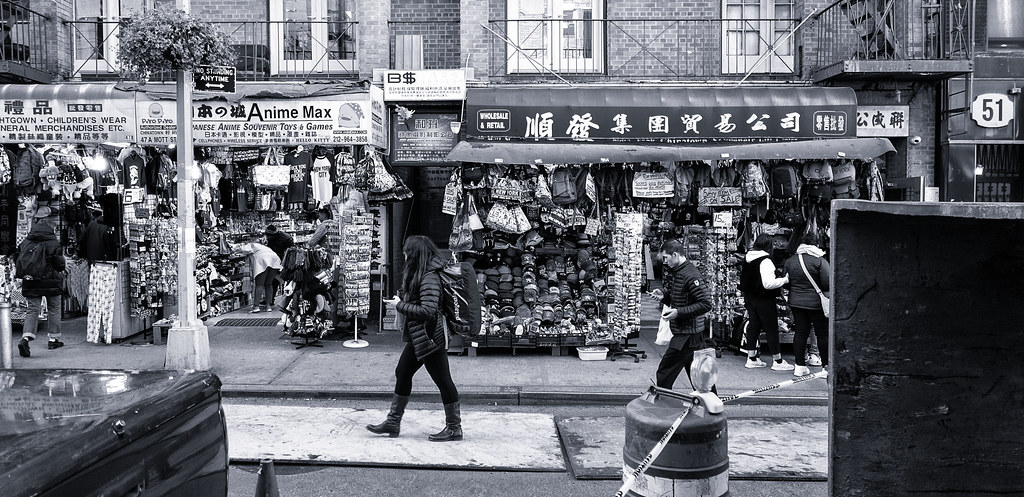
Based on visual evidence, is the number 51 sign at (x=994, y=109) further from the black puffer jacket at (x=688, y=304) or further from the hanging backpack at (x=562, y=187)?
the black puffer jacket at (x=688, y=304)

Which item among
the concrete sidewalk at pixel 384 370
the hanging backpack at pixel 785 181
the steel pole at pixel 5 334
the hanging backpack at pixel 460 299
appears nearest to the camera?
the hanging backpack at pixel 460 299

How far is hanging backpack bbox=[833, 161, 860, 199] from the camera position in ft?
35.9

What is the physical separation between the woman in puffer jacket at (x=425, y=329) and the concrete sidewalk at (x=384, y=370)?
75.8 inches

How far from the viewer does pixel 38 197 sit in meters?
11.7

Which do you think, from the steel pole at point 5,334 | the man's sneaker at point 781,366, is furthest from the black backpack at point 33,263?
the man's sneaker at point 781,366

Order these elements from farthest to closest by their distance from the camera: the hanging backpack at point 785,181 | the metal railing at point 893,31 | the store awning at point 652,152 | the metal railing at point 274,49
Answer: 1. the metal railing at point 274,49
2. the metal railing at point 893,31
3. the hanging backpack at point 785,181
4. the store awning at point 652,152

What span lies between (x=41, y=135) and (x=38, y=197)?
39.4 inches

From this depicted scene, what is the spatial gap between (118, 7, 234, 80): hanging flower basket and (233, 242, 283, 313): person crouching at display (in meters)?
4.48

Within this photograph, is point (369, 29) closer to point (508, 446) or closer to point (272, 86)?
point (272, 86)

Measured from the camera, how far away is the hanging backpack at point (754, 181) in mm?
10805

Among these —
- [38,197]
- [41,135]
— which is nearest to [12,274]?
[38,197]

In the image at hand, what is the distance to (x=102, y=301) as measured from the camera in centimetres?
1138

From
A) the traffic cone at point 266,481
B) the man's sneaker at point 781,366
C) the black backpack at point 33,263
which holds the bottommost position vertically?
the man's sneaker at point 781,366

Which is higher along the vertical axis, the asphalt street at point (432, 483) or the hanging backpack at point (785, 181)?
the hanging backpack at point (785, 181)
